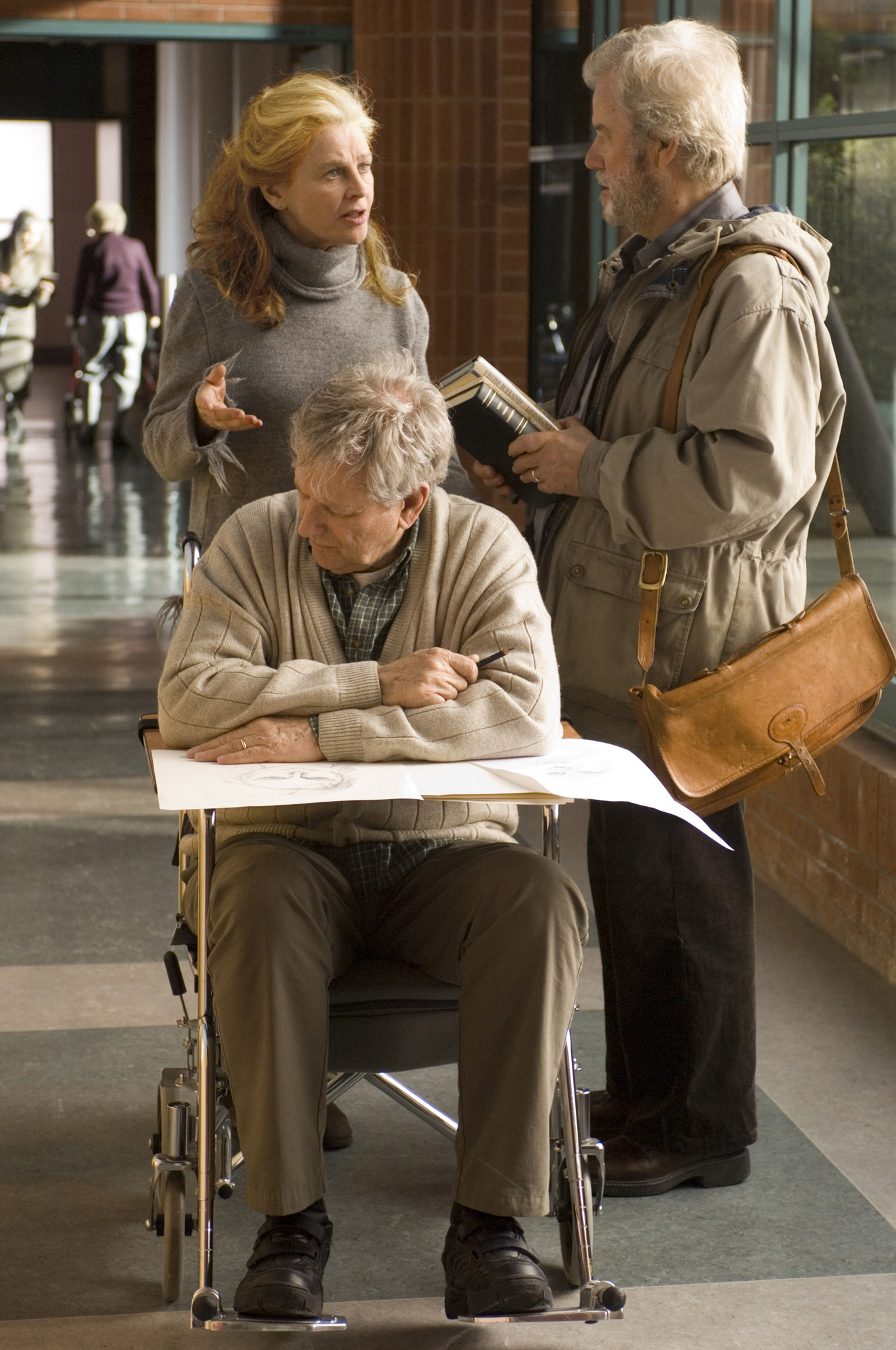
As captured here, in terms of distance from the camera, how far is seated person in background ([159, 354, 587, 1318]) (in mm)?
2404

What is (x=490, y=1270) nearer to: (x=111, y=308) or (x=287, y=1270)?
(x=287, y=1270)

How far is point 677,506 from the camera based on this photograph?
8.79 ft

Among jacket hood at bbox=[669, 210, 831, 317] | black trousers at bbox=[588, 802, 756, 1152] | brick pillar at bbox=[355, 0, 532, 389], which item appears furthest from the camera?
brick pillar at bbox=[355, 0, 532, 389]

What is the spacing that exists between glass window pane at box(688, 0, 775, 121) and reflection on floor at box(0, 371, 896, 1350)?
7.07ft

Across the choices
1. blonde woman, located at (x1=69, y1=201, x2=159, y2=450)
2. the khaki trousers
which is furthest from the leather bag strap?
blonde woman, located at (x1=69, y1=201, x2=159, y2=450)

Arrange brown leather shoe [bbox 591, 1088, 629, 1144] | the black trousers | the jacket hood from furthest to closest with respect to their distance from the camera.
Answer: brown leather shoe [bbox 591, 1088, 629, 1144] < the black trousers < the jacket hood

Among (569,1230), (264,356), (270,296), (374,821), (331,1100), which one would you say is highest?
(270,296)

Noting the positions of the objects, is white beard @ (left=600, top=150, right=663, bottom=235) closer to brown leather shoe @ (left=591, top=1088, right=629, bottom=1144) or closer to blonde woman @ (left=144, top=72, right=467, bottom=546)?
blonde woman @ (left=144, top=72, right=467, bottom=546)

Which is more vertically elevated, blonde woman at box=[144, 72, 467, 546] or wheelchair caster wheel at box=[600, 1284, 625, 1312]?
blonde woman at box=[144, 72, 467, 546]

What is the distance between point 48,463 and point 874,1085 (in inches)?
448

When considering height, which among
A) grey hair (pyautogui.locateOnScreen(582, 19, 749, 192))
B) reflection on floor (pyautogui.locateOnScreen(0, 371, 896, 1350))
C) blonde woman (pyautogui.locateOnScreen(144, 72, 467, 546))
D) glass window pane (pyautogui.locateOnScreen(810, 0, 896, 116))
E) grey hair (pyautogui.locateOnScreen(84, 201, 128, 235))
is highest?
grey hair (pyautogui.locateOnScreen(84, 201, 128, 235))

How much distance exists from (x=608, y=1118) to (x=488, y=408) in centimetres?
126

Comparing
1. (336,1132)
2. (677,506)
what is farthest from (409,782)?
(336,1132)

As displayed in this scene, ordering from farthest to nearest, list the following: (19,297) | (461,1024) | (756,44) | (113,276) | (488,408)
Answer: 1. (19,297)
2. (113,276)
3. (756,44)
4. (488,408)
5. (461,1024)
